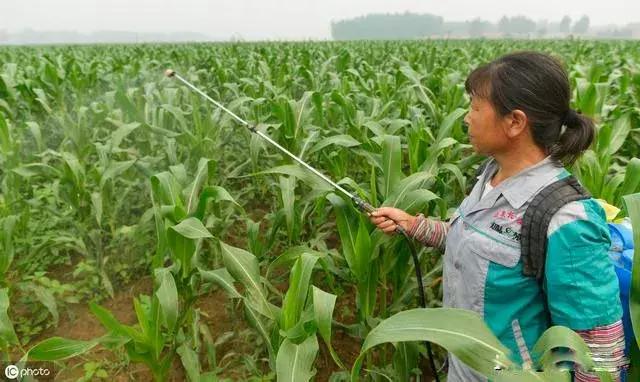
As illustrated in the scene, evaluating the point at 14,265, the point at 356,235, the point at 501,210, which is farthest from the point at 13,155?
the point at 501,210

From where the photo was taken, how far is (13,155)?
3.43 m

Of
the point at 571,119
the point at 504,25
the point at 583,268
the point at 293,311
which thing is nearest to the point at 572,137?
the point at 571,119

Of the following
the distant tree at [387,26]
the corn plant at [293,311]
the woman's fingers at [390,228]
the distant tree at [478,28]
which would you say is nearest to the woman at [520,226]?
the woman's fingers at [390,228]

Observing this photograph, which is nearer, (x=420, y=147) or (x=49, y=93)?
(x=420, y=147)

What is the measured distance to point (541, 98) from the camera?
130cm

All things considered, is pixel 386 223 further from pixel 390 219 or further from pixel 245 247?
pixel 245 247

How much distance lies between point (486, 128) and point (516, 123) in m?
0.09

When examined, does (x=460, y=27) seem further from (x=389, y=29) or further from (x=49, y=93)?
(x=49, y=93)

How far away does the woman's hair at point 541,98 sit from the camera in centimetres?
129

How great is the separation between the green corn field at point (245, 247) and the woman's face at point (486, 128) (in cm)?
38

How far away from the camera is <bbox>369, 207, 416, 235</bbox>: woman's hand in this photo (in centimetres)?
179

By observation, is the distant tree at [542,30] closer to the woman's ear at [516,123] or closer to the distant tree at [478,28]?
the distant tree at [478,28]

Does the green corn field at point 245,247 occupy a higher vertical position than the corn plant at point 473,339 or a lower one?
lower

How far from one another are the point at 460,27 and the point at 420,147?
14230 centimetres
